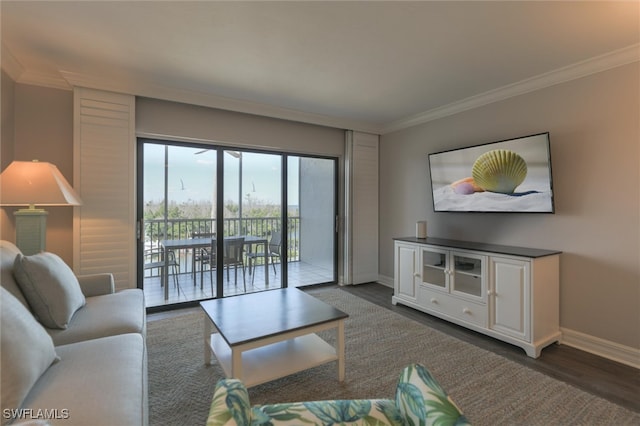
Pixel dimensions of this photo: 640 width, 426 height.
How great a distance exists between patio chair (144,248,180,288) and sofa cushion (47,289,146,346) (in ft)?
3.71

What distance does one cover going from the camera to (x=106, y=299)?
212 cm

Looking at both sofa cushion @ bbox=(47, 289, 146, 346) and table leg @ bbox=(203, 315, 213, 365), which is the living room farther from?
table leg @ bbox=(203, 315, 213, 365)

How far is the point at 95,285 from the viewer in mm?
2279

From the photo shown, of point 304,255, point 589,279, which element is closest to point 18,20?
point 304,255

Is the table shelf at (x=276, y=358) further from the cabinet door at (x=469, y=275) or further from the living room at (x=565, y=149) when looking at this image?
the living room at (x=565, y=149)

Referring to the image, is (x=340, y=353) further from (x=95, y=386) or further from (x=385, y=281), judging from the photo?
(x=385, y=281)

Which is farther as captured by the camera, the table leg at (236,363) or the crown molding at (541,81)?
the crown molding at (541,81)

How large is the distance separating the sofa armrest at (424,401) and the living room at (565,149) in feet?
7.39

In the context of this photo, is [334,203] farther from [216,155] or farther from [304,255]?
[216,155]

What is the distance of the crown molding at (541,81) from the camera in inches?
87.7

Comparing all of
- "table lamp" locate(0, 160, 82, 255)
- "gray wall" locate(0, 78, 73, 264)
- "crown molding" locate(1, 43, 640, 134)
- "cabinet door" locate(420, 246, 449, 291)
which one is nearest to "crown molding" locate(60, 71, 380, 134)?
"crown molding" locate(1, 43, 640, 134)

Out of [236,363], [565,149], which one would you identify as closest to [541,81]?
[565,149]

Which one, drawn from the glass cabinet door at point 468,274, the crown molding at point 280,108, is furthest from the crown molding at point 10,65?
the glass cabinet door at point 468,274

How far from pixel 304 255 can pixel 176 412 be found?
2.83 metres
